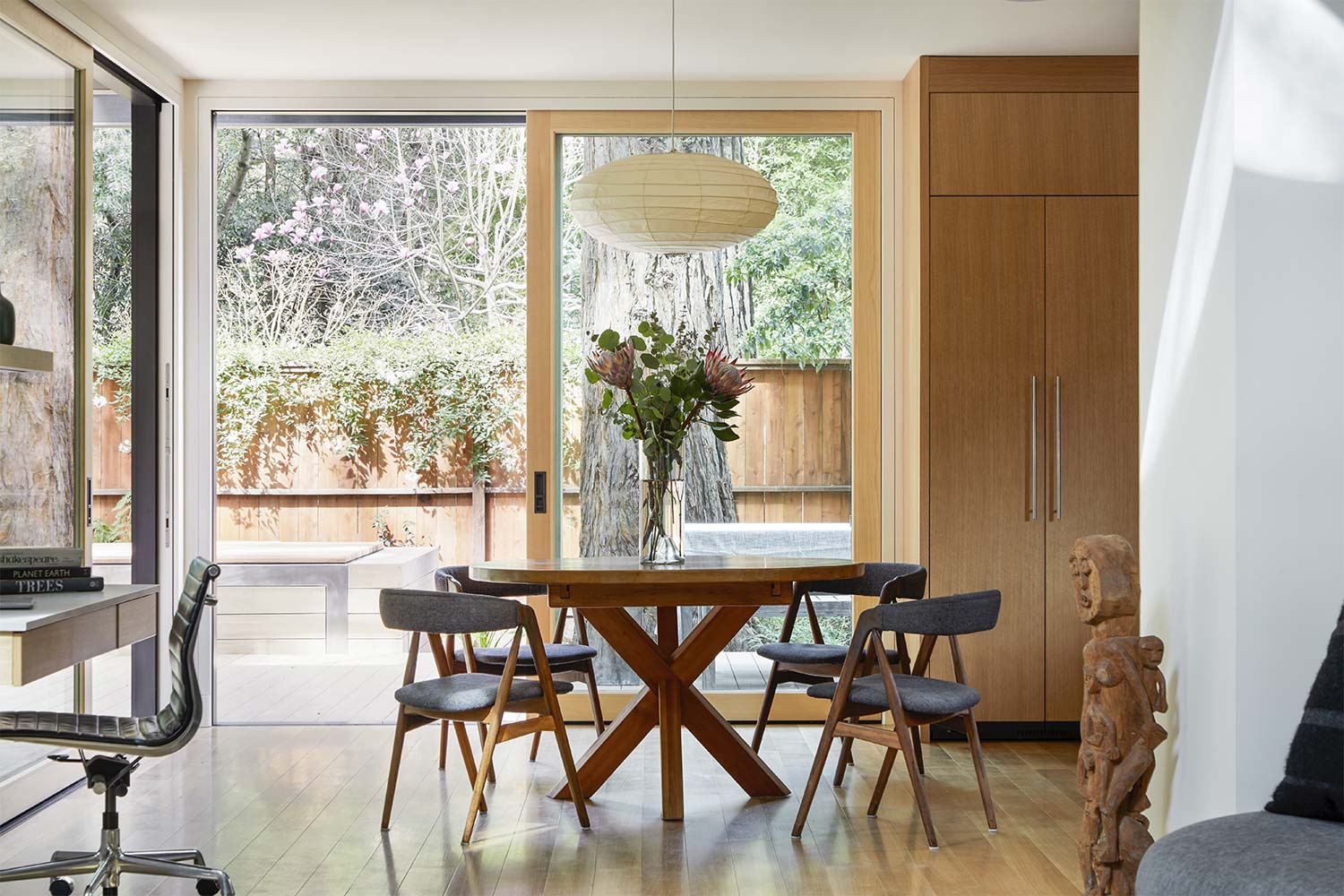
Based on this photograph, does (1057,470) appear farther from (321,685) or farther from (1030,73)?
(321,685)

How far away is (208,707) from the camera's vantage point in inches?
190

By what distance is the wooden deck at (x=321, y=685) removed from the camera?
4.92 m

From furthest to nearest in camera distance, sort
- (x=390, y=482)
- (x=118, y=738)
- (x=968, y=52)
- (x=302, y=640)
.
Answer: (x=390, y=482) → (x=302, y=640) → (x=968, y=52) → (x=118, y=738)

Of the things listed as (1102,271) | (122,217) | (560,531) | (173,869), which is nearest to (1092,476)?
(1102,271)

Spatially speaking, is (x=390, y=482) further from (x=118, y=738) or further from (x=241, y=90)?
(x=118, y=738)

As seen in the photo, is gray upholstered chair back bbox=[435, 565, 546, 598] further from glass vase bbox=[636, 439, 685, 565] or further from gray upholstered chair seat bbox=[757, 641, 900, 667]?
gray upholstered chair seat bbox=[757, 641, 900, 667]

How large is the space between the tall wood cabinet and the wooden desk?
2832 mm

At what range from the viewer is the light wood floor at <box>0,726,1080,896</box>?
2.95 metres

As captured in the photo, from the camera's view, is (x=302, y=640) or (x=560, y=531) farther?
(x=302, y=640)

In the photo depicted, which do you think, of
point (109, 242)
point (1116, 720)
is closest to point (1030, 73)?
point (1116, 720)

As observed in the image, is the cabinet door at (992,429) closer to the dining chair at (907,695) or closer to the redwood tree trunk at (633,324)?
the redwood tree trunk at (633,324)

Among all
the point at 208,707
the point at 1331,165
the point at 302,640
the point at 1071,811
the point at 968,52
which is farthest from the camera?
the point at 302,640

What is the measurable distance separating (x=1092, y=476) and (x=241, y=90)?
3.85 metres

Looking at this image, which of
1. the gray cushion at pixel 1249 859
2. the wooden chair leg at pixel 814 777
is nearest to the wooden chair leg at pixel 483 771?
the wooden chair leg at pixel 814 777
